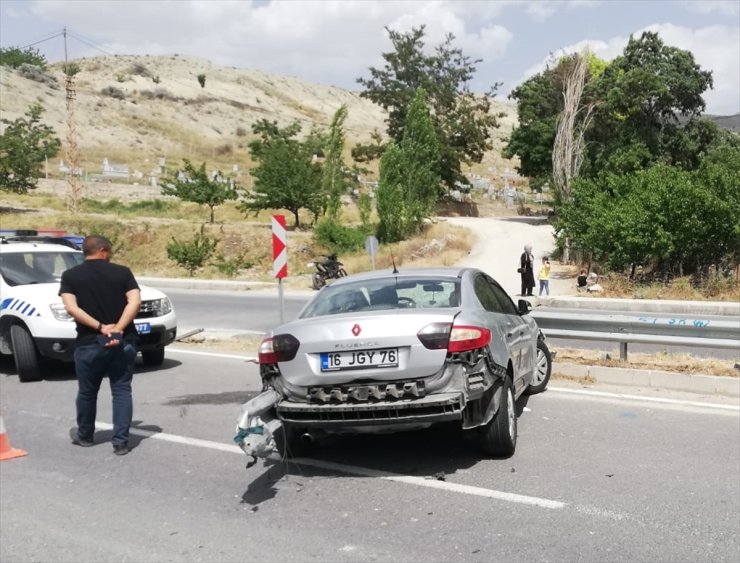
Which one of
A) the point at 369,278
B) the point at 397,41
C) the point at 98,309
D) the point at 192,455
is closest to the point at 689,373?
the point at 369,278

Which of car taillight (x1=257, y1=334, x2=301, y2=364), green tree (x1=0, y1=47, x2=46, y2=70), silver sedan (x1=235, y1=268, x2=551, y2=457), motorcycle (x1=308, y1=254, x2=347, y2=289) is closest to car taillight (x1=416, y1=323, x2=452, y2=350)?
silver sedan (x1=235, y1=268, x2=551, y2=457)

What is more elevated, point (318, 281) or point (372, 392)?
point (372, 392)

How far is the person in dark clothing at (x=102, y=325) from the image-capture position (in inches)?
253

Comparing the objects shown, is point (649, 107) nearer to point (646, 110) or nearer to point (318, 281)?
point (646, 110)

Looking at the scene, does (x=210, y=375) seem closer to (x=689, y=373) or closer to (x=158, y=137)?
(x=689, y=373)

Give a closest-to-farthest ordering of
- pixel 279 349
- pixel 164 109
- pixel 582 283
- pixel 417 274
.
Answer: pixel 279 349, pixel 417 274, pixel 582 283, pixel 164 109

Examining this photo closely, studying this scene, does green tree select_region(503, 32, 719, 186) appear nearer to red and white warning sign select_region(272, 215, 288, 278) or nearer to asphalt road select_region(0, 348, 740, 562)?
red and white warning sign select_region(272, 215, 288, 278)

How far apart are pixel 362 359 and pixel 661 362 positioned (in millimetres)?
5811

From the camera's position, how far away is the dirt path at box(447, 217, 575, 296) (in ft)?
90.3

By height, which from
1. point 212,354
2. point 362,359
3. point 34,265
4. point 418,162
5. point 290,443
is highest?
point 418,162

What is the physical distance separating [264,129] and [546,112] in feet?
58.5

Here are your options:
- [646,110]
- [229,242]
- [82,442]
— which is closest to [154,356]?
[82,442]

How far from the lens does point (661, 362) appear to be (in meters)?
9.85

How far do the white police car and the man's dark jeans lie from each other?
3.51 meters
